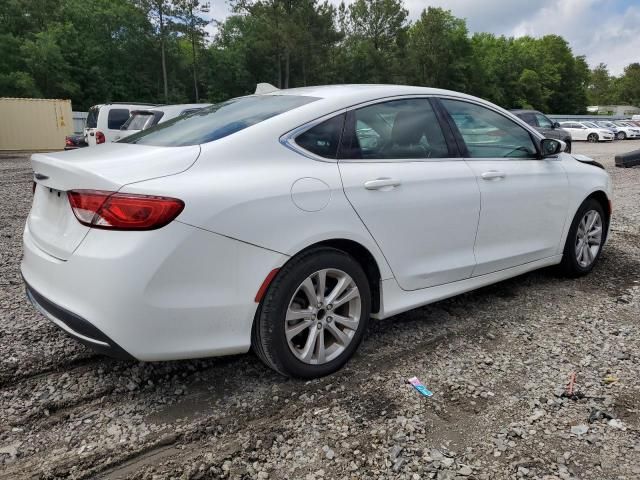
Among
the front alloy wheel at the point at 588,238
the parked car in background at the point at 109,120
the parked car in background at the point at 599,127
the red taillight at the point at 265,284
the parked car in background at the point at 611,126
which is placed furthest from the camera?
the parked car in background at the point at 611,126

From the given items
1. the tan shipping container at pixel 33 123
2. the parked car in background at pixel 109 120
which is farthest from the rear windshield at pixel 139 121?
the tan shipping container at pixel 33 123

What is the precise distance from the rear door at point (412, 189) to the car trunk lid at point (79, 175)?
946mm

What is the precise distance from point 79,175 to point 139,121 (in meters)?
9.91

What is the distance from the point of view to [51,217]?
261 centimetres

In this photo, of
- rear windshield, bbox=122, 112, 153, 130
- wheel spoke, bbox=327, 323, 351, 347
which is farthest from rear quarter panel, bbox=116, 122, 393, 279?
rear windshield, bbox=122, 112, 153, 130

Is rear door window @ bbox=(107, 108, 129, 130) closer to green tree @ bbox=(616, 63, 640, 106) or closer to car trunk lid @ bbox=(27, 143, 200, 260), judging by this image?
car trunk lid @ bbox=(27, 143, 200, 260)

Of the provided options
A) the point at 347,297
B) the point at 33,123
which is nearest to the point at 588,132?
the point at 33,123

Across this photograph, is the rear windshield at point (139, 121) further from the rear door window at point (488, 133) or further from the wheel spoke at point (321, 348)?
the wheel spoke at point (321, 348)

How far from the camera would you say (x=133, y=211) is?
2223 millimetres

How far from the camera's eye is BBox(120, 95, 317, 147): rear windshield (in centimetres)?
272

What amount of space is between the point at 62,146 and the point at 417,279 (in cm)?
2491

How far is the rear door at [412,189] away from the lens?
2910 millimetres

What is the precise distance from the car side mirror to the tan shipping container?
2448 centimetres

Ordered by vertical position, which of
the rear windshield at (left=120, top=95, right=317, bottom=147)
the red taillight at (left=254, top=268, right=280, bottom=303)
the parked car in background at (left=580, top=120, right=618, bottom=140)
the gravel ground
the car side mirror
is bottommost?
the gravel ground
